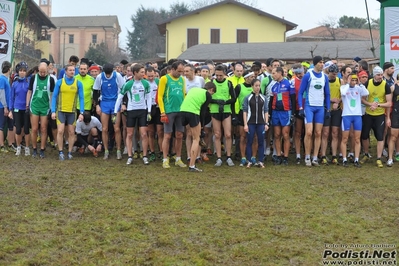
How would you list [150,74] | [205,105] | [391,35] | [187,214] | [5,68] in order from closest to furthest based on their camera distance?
1. [187,214]
2. [205,105]
3. [150,74]
4. [5,68]
5. [391,35]

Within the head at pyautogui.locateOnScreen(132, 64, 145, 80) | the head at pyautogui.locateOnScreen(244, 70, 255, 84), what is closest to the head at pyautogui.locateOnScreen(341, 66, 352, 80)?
the head at pyautogui.locateOnScreen(244, 70, 255, 84)

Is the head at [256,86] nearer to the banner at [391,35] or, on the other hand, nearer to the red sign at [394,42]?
the banner at [391,35]

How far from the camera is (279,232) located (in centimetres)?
634

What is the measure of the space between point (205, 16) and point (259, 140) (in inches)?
A: 1673

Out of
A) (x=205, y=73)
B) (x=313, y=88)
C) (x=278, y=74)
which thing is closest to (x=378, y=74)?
(x=313, y=88)

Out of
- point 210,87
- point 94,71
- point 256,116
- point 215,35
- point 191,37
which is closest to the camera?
point 210,87

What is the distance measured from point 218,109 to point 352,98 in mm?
2707

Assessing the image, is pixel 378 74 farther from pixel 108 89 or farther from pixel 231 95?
pixel 108 89

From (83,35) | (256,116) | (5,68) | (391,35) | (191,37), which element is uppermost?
(83,35)

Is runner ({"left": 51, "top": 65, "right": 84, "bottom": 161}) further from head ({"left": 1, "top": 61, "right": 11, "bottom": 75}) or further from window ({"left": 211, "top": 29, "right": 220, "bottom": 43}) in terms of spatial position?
window ({"left": 211, "top": 29, "right": 220, "bottom": 43})

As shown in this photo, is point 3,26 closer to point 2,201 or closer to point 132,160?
point 132,160

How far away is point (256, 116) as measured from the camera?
11086 millimetres

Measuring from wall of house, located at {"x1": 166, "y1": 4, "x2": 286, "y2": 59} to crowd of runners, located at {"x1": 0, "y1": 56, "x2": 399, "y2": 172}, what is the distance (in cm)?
4055

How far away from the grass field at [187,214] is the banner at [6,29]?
158 inches
